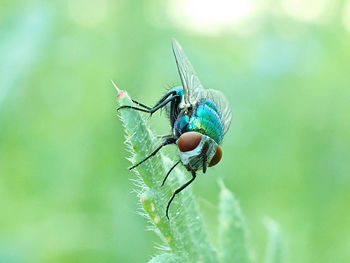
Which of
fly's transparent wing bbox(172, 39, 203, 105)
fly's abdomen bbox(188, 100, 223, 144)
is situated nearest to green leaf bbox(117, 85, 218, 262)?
fly's abdomen bbox(188, 100, 223, 144)

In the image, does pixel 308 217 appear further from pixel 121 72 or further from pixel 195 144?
pixel 195 144

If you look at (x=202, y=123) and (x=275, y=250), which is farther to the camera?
(x=202, y=123)

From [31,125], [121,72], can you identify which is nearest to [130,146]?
[121,72]

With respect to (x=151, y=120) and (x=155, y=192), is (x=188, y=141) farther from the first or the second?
(x=151, y=120)

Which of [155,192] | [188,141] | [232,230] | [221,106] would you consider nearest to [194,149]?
[188,141]

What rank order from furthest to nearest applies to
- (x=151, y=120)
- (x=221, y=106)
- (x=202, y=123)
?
(x=151, y=120) < (x=221, y=106) < (x=202, y=123)

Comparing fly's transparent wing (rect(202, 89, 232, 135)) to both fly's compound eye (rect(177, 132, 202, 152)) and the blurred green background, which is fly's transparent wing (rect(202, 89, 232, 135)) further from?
the blurred green background

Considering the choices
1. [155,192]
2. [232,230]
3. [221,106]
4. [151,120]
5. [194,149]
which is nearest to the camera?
[155,192]
